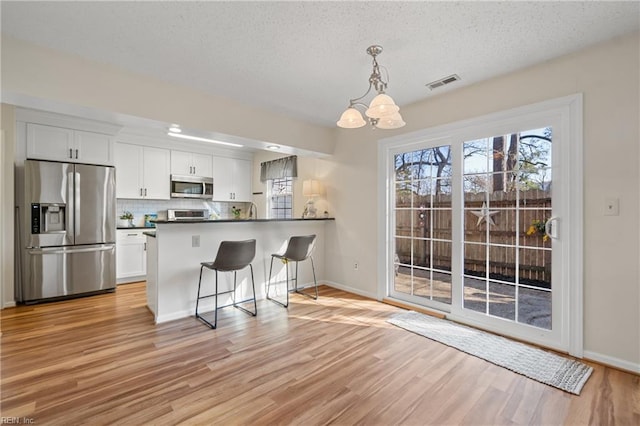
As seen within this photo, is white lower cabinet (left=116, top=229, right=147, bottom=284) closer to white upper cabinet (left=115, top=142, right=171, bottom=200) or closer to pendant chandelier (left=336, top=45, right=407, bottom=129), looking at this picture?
white upper cabinet (left=115, top=142, right=171, bottom=200)

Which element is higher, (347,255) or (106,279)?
(347,255)

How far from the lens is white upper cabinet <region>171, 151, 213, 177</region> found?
5.55 metres

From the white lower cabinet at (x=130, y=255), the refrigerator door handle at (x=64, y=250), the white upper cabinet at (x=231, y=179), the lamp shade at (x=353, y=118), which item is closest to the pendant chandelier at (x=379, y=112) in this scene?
the lamp shade at (x=353, y=118)

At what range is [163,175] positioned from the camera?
5395mm

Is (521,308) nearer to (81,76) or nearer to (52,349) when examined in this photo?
(52,349)

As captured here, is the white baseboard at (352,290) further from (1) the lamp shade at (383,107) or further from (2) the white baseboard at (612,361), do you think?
(1) the lamp shade at (383,107)

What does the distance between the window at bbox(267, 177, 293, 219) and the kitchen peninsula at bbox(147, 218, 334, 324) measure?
163cm

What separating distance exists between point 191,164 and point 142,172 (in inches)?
34.0

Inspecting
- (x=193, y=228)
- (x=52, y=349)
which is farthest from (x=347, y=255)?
(x=52, y=349)

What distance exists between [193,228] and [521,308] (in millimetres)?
3499

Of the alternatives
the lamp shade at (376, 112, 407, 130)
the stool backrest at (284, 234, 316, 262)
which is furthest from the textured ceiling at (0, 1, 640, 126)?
the stool backrest at (284, 234, 316, 262)

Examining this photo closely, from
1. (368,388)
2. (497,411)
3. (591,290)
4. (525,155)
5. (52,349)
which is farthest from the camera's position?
(525,155)

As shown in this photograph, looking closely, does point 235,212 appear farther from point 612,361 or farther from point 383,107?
point 612,361

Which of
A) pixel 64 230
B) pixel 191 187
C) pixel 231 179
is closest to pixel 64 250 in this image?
pixel 64 230
